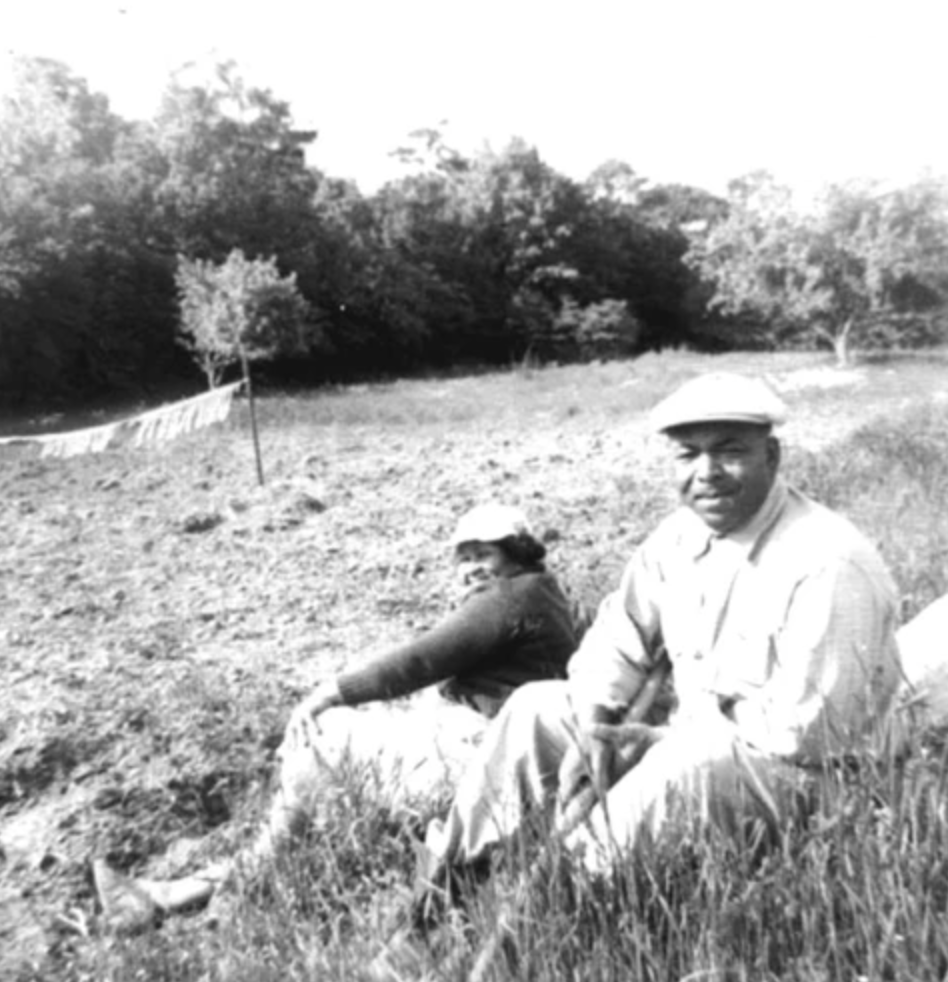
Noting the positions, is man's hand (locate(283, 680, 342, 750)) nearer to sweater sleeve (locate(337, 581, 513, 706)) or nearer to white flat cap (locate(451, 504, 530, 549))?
sweater sleeve (locate(337, 581, 513, 706))

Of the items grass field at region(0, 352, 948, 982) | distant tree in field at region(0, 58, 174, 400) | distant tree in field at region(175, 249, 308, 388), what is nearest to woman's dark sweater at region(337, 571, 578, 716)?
grass field at region(0, 352, 948, 982)

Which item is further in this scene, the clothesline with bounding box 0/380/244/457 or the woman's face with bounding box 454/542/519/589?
the clothesline with bounding box 0/380/244/457

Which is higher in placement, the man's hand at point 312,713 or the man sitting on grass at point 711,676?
the man sitting on grass at point 711,676

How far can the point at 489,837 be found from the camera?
2.51m

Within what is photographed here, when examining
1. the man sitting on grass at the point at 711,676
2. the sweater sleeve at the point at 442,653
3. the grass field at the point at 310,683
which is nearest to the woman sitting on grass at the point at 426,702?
the sweater sleeve at the point at 442,653

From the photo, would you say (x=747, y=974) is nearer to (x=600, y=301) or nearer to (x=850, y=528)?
(x=850, y=528)

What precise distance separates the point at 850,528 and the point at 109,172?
2857cm

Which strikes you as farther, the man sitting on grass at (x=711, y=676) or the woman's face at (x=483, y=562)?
the woman's face at (x=483, y=562)

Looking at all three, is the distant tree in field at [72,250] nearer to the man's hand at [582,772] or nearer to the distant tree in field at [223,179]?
the distant tree in field at [223,179]

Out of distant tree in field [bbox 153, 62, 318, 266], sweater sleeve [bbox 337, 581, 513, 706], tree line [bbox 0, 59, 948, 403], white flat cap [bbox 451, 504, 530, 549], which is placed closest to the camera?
sweater sleeve [bbox 337, 581, 513, 706]

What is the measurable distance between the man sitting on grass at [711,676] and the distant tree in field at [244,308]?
18.5 m

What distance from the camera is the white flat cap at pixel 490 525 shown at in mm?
3305

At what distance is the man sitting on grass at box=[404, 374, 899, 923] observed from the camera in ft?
7.65

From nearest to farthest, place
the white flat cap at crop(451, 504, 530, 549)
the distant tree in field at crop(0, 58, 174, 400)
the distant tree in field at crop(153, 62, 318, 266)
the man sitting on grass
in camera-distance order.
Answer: the man sitting on grass → the white flat cap at crop(451, 504, 530, 549) → the distant tree in field at crop(0, 58, 174, 400) → the distant tree in field at crop(153, 62, 318, 266)
